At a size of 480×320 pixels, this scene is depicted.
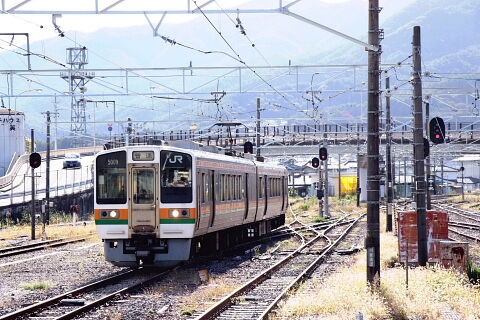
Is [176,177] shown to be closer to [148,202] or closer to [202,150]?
[148,202]

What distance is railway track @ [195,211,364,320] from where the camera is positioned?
1311 cm

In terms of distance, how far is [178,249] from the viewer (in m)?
19.2

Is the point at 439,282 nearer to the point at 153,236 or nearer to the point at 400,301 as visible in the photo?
the point at 400,301

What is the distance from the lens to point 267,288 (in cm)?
1633

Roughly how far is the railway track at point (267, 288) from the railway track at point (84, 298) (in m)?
1.83

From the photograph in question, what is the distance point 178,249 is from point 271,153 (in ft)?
195

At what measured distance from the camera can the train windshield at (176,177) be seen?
19109 millimetres

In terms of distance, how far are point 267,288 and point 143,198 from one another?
3.95m

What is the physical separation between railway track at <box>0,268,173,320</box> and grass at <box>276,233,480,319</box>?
278 centimetres

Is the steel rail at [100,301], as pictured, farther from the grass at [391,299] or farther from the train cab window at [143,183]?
the grass at [391,299]

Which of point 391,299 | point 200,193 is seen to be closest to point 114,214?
point 200,193

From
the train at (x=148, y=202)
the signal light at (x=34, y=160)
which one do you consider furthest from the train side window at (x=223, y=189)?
the signal light at (x=34, y=160)

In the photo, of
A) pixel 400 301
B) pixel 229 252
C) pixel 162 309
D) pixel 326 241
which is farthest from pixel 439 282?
pixel 326 241

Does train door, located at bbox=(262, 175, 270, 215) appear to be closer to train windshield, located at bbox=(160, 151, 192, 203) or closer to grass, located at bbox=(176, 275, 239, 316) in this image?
train windshield, located at bbox=(160, 151, 192, 203)
